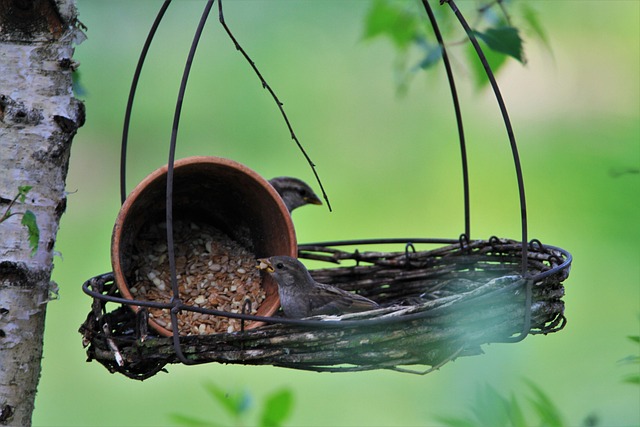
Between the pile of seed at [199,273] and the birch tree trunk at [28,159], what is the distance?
42cm

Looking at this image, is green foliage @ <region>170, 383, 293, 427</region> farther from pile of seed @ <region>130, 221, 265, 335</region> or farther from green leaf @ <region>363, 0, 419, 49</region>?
green leaf @ <region>363, 0, 419, 49</region>

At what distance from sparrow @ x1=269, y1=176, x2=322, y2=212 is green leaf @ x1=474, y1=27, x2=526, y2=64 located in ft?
5.06

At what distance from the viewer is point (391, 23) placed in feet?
8.45

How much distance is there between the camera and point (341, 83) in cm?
747

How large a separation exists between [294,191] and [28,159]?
154cm

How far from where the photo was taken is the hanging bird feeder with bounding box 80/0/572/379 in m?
2.11

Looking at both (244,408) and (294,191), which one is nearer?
(244,408)

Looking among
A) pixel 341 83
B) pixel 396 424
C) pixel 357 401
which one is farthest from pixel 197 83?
pixel 396 424

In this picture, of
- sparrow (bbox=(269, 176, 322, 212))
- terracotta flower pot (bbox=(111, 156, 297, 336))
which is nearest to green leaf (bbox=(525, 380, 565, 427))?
terracotta flower pot (bbox=(111, 156, 297, 336))

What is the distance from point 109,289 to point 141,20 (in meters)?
4.70

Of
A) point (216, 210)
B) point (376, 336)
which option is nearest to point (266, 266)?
point (216, 210)

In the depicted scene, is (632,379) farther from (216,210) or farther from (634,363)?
(216,210)

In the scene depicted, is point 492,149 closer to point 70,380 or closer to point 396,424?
point 396,424

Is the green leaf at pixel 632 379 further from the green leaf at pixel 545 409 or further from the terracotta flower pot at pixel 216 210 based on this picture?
the terracotta flower pot at pixel 216 210
